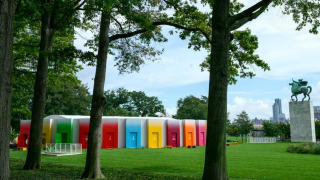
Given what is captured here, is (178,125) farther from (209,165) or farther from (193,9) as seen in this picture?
(209,165)

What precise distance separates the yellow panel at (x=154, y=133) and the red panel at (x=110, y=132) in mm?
4361

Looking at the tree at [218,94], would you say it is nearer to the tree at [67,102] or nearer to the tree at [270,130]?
the tree at [67,102]

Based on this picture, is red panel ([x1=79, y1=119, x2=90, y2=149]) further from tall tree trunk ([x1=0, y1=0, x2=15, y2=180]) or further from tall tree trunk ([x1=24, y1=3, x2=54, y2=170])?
tall tree trunk ([x1=0, y1=0, x2=15, y2=180])

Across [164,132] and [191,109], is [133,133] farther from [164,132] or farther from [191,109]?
[191,109]

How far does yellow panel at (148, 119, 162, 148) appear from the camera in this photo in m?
37.8

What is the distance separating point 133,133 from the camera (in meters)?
37.4

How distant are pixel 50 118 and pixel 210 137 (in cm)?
3302

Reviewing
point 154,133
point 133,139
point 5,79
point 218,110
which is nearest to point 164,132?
point 154,133

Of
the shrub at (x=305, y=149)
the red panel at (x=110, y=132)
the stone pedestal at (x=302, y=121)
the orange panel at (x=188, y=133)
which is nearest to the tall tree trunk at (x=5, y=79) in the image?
the shrub at (x=305, y=149)

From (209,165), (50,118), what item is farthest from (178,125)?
(209,165)

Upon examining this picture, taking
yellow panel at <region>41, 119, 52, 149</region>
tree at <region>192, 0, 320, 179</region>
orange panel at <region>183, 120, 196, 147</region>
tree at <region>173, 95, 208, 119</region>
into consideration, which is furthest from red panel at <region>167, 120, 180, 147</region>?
tree at <region>173, 95, 208, 119</region>

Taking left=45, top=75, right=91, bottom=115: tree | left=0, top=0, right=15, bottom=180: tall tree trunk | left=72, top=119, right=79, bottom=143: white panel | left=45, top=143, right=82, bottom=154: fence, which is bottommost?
left=45, top=143, right=82, bottom=154: fence

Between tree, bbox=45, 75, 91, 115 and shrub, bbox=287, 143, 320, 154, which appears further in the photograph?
tree, bbox=45, 75, 91, 115

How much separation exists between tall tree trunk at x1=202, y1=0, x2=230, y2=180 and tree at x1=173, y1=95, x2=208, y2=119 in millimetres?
64615
